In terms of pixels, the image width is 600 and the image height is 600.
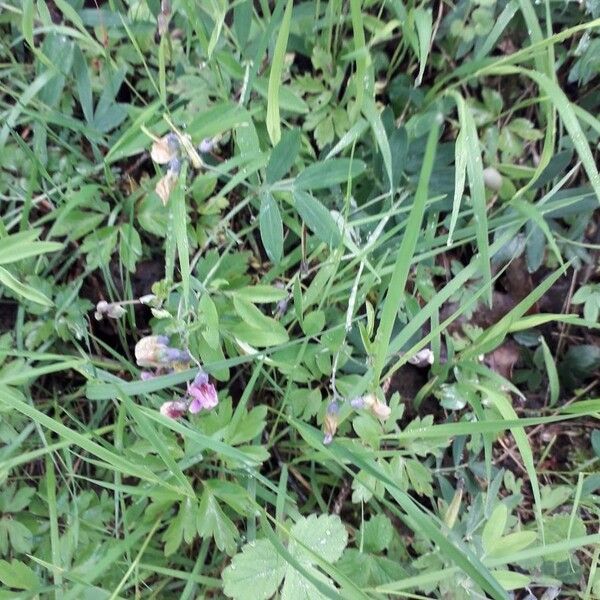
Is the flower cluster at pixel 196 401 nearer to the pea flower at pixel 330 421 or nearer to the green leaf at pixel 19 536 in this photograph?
the pea flower at pixel 330 421

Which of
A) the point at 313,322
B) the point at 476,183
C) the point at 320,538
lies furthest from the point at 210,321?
the point at 476,183

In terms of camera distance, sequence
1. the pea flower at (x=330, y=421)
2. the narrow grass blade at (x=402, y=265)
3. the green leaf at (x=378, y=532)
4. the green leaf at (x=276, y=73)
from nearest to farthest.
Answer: the narrow grass blade at (x=402, y=265)
the green leaf at (x=276, y=73)
the pea flower at (x=330, y=421)
the green leaf at (x=378, y=532)

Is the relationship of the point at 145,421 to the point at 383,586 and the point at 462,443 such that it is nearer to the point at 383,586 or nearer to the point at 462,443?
the point at 383,586

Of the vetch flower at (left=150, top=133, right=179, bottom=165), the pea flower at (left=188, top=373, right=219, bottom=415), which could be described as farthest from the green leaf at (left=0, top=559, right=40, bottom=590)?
the vetch flower at (left=150, top=133, right=179, bottom=165)

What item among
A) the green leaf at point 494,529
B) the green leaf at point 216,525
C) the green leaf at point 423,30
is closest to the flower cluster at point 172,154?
the green leaf at point 423,30

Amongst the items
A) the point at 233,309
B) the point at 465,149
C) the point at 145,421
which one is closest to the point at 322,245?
the point at 233,309

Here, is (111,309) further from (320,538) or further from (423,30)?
(423,30)
